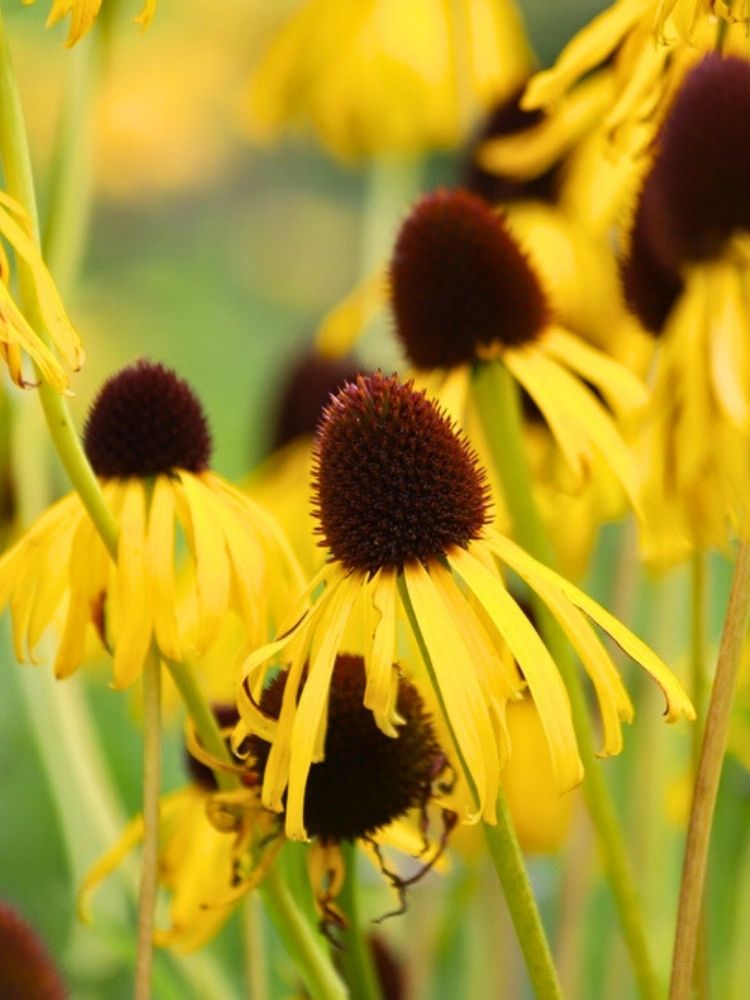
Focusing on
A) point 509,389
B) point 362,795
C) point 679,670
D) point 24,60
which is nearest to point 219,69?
point 24,60

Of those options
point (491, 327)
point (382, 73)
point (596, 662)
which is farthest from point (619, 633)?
point (382, 73)

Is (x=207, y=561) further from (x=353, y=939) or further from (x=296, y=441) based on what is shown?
(x=296, y=441)

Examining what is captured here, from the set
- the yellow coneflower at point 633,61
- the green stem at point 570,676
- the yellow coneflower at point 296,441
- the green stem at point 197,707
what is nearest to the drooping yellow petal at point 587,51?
the yellow coneflower at point 633,61

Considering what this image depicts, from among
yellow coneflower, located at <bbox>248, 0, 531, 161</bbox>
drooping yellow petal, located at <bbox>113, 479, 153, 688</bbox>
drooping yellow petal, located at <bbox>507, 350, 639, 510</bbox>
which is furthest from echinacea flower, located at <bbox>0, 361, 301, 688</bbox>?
yellow coneflower, located at <bbox>248, 0, 531, 161</bbox>

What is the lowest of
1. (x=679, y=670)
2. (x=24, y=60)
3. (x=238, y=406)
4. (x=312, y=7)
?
(x=238, y=406)

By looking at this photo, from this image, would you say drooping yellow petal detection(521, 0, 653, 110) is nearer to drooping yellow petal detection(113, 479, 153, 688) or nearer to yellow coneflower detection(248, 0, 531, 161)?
drooping yellow petal detection(113, 479, 153, 688)

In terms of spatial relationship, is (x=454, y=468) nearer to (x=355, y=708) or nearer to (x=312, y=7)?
(x=355, y=708)

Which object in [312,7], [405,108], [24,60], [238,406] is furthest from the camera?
[238,406]
